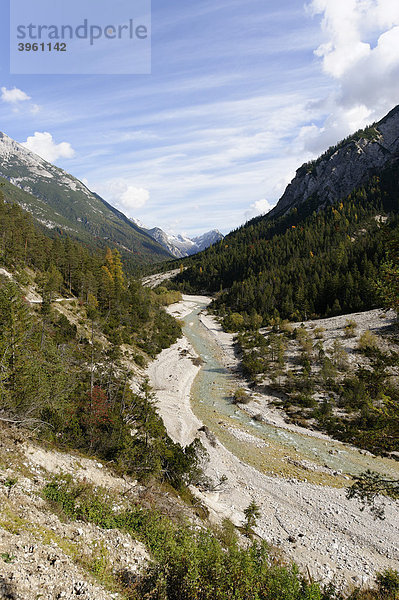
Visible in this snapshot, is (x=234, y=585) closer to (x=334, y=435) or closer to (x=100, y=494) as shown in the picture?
(x=100, y=494)

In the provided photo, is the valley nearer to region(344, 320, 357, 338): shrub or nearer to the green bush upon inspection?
the green bush

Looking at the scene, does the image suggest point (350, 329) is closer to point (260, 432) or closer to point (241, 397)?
point (241, 397)

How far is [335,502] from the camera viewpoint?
19750 mm

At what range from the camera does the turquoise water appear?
24891 mm

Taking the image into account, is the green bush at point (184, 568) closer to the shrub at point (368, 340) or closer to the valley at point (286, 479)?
the valley at point (286, 479)

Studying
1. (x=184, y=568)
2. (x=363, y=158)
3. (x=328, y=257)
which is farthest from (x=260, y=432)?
(x=363, y=158)

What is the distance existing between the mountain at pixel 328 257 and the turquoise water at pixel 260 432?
14.7 m

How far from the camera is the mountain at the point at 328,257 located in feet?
250

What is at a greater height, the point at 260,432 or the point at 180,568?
the point at 180,568

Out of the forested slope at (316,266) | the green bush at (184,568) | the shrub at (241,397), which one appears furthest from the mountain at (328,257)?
the shrub at (241,397)

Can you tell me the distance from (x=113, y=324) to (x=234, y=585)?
148 feet

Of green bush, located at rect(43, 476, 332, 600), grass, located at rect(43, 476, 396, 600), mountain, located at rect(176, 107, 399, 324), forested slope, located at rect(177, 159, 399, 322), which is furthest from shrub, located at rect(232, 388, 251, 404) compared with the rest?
green bush, located at rect(43, 476, 332, 600)

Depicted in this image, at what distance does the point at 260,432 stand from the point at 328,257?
84888 mm

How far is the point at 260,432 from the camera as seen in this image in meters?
30.1
